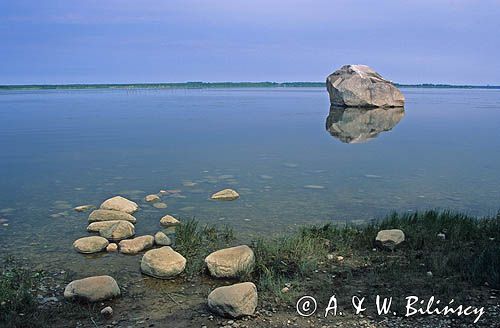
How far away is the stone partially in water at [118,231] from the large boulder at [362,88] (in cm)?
4533

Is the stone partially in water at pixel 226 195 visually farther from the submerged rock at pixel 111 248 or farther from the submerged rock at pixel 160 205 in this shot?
the submerged rock at pixel 111 248

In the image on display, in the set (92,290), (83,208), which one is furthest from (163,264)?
(83,208)

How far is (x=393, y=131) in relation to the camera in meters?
34.2

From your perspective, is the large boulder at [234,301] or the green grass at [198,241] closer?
the large boulder at [234,301]

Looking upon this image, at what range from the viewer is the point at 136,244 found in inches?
383

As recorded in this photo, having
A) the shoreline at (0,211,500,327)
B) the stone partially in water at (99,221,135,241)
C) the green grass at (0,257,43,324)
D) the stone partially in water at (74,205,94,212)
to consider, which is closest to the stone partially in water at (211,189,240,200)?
the shoreline at (0,211,500,327)

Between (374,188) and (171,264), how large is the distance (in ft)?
28.4

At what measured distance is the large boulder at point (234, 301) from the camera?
6.61m

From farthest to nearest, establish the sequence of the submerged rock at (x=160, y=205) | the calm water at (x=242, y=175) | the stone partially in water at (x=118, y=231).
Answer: the submerged rock at (x=160, y=205), the calm water at (x=242, y=175), the stone partially in water at (x=118, y=231)

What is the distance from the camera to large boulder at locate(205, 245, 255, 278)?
821 cm

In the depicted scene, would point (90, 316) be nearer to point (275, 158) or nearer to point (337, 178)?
point (337, 178)

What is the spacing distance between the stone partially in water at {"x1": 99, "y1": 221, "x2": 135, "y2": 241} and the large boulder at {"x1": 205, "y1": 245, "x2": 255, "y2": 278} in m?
2.80

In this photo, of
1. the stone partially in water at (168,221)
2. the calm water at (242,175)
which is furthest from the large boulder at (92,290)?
the stone partially in water at (168,221)

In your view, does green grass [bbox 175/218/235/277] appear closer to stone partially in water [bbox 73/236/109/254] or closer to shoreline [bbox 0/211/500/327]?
shoreline [bbox 0/211/500/327]
